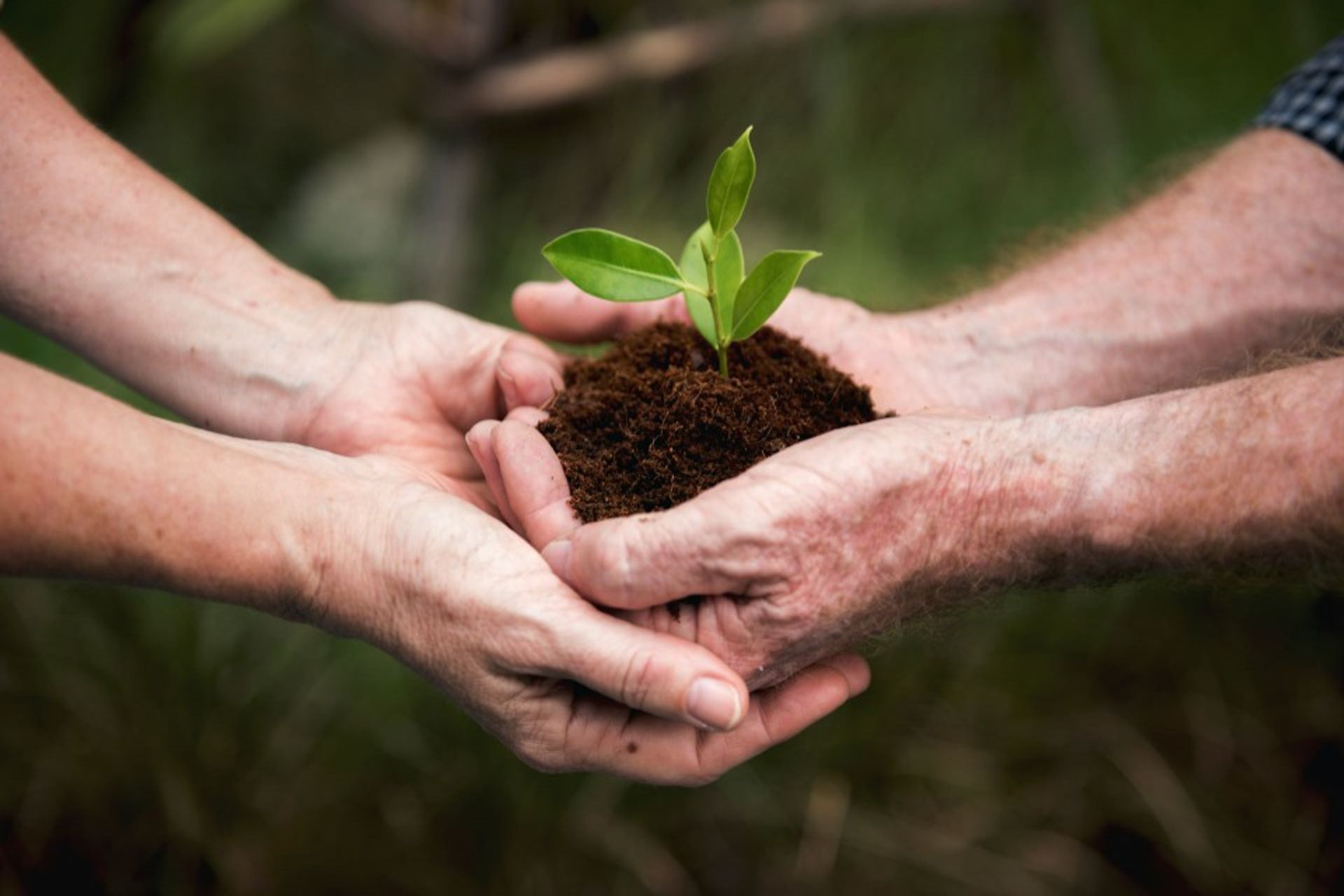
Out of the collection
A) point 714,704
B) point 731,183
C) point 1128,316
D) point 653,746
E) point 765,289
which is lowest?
point 653,746

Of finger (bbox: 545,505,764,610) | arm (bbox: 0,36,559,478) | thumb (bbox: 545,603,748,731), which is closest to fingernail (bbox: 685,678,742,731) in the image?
thumb (bbox: 545,603,748,731)

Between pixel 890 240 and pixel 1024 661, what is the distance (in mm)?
1072

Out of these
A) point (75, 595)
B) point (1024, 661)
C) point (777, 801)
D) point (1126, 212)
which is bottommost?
point (777, 801)

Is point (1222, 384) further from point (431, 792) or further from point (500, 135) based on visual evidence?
point (500, 135)

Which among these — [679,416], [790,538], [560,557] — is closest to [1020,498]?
[790,538]

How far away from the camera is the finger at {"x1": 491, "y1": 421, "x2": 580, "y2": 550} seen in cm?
108

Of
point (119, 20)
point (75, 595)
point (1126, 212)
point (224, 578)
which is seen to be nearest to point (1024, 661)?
point (1126, 212)

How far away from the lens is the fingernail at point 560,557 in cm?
103

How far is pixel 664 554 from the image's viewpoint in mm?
979

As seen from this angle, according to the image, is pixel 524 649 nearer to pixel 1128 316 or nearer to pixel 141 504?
pixel 141 504

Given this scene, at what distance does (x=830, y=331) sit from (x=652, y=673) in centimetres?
65

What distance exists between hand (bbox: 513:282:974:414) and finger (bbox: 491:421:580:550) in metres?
0.32

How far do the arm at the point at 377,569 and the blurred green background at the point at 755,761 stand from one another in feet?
1.36

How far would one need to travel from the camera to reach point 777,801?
1952mm
